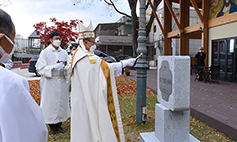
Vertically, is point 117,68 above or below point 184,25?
below

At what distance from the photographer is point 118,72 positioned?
3432 millimetres

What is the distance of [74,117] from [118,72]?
106cm

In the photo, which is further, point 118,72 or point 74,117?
point 118,72

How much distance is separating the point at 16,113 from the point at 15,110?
0.02m

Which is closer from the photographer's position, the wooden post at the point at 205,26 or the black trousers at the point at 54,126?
the black trousers at the point at 54,126

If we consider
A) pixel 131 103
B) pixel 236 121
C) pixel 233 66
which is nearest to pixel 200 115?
pixel 236 121

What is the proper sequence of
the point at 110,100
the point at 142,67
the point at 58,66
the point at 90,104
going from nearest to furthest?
the point at 90,104 < the point at 110,100 < the point at 58,66 < the point at 142,67

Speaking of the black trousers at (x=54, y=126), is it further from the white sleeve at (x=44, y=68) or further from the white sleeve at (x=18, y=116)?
the white sleeve at (x=18, y=116)

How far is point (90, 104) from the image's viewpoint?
2928 mm

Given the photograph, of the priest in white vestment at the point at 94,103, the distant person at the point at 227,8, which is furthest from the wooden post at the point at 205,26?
the priest in white vestment at the point at 94,103

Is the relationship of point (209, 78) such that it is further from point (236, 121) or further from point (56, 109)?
point (56, 109)

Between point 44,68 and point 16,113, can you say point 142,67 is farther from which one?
point 16,113

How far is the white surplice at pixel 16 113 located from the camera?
98cm

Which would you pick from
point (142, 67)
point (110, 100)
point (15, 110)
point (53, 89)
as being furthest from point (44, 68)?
point (15, 110)
